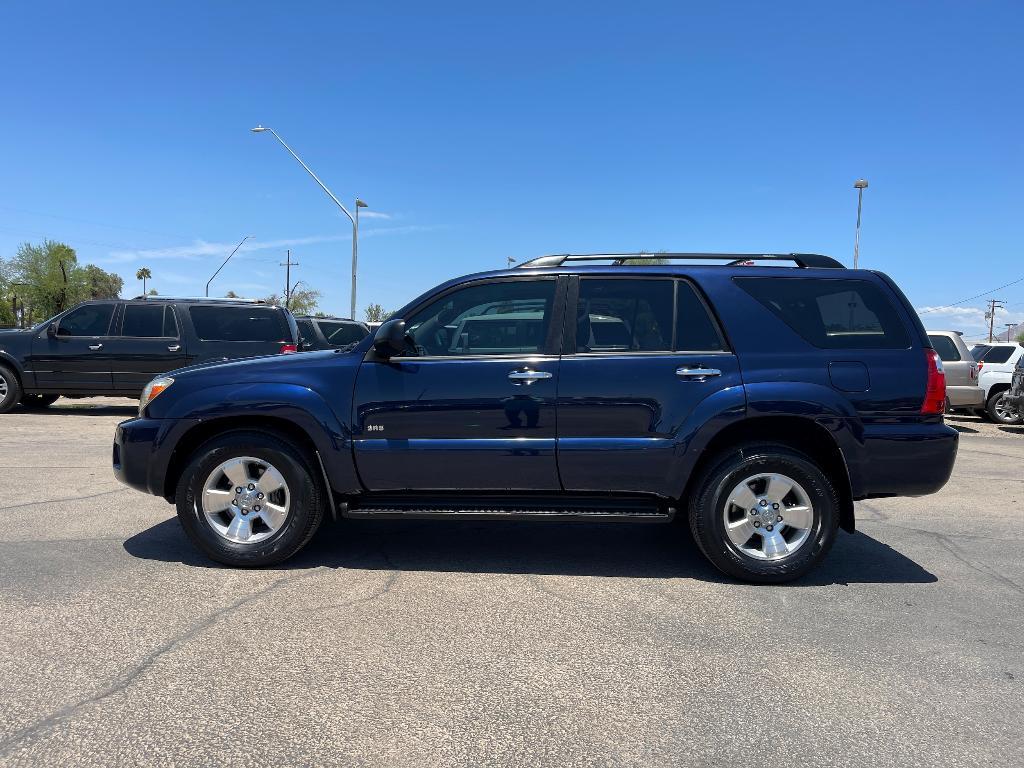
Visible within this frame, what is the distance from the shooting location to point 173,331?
480 inches

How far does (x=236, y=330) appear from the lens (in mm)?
12125

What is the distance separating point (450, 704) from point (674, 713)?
85cm

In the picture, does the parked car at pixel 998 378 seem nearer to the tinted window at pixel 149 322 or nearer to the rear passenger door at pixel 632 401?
the rear passenger door at pixel 632 401

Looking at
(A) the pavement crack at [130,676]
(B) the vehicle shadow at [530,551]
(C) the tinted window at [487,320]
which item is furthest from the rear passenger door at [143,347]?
(A) the pavement crack at [130,676]

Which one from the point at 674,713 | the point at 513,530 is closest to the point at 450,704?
the point at 674,713

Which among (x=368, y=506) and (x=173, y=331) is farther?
(x=173, y=331)

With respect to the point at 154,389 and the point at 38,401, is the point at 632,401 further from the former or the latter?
the point at 38,401

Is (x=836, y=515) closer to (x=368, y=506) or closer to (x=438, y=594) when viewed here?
(x=438, y=594)

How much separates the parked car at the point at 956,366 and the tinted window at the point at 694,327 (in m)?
11.1

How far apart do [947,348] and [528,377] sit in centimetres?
1211

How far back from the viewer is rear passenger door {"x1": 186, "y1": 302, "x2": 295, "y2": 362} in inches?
471

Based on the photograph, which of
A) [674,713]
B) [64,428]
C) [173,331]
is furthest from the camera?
[173,331]

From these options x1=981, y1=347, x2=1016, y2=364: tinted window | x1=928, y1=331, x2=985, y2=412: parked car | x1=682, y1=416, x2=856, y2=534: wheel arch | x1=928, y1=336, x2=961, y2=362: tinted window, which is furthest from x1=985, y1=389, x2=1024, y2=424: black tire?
x1=682, y1=416, x2=856, y2=534: wheel arch

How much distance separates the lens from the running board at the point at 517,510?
14.1 feet
